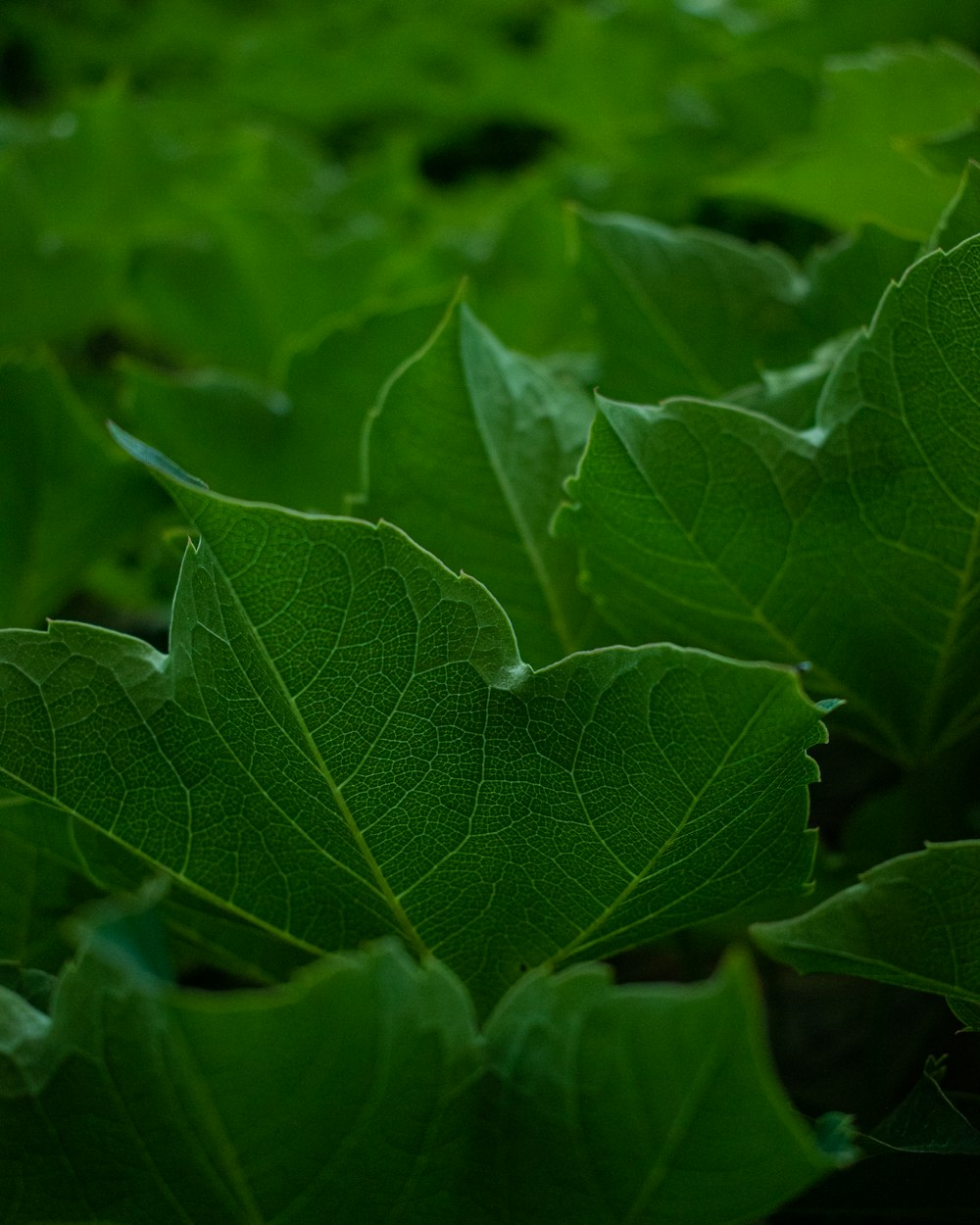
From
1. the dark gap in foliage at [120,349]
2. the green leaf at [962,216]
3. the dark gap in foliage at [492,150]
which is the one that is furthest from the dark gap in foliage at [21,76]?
the green leaf at [962,216]

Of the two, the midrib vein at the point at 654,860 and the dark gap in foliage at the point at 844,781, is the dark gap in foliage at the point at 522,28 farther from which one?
the midrib vein at the point at 654,860

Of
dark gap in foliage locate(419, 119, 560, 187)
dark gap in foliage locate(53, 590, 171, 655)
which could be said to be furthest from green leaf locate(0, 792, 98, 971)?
dark gap in foliage locate(419, 119, 560, 187)

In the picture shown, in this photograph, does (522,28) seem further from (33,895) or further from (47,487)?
(33,895)

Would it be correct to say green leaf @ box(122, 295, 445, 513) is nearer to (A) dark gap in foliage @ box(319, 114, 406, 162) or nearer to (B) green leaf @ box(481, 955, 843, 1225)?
(B) green leaf @ box(481, 955, 843, 1225)

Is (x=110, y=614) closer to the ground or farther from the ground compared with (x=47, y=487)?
closer to the ground

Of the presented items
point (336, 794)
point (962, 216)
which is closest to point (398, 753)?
point (336, 794)

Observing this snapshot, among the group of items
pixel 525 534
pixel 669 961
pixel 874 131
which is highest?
pixel 874 131

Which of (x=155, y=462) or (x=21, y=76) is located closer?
(x=155, y=462)

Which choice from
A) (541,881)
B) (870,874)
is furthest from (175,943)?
(870,874)
